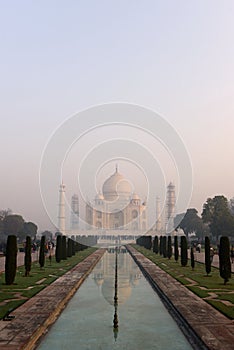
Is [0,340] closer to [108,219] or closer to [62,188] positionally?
[62,188]

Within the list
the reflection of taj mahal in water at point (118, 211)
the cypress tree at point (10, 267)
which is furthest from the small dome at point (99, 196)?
the cypress tree at point (10, 267)

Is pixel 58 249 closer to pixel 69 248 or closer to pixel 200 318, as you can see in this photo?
pixel 69 248

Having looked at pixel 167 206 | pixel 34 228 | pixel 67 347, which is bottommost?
pixel 67 347

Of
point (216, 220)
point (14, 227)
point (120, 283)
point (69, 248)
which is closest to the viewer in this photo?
point (120, 283)

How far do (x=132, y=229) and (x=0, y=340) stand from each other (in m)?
85.4

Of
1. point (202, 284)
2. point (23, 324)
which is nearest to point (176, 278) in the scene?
point (202, 284)

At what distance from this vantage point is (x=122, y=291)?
13031mm

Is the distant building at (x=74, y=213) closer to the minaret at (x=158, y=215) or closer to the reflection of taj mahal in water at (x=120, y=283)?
the minaret at (x=158, y=215)

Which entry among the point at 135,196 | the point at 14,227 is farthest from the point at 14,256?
the point at 135,196

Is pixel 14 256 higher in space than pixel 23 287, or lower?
higher

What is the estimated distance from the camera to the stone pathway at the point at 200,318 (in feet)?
22.6

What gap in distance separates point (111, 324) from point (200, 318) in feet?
6.07

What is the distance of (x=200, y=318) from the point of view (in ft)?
28.3

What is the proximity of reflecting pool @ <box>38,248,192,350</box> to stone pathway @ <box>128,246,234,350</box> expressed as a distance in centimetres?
26
